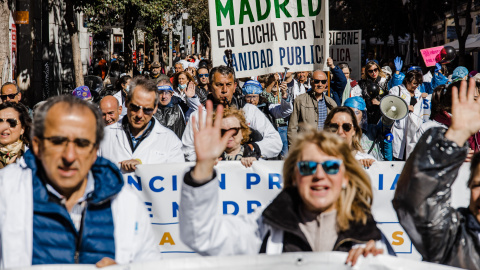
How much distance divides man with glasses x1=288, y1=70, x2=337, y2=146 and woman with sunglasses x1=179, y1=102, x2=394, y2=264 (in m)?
5.30

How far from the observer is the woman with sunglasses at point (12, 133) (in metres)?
5.60

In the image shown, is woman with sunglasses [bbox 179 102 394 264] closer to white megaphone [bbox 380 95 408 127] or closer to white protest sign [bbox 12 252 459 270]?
white protest sign [bbox 12 252 459 270]

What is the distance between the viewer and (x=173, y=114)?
799cm

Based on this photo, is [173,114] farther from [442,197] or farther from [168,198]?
[442,197]

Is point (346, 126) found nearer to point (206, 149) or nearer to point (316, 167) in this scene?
point (316, 167)

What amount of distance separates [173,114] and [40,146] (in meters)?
5.17

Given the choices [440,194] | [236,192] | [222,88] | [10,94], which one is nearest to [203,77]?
[10,94]

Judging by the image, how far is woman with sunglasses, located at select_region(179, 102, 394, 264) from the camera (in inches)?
107

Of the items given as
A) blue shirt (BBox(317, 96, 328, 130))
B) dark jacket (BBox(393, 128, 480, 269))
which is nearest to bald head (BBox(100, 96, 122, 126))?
blue shirt (BBox(317, 96, 328, 130))

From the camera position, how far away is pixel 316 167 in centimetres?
287

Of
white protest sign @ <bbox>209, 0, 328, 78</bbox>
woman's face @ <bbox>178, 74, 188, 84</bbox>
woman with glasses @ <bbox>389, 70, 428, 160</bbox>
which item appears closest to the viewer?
woman with glasses @ <bbox>389, 70, 428, 160</bbox>

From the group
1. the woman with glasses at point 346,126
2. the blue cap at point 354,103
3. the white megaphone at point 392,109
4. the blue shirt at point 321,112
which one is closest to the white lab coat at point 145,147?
the woman with glasses at point 346,126

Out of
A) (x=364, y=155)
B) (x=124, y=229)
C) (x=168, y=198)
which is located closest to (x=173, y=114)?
(x=168, y=198)

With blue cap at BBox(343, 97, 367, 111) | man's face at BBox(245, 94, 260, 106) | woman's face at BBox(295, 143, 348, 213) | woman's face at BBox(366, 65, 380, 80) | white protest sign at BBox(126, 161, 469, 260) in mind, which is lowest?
white protest sign at BBox(126, 161, 469, 260)
